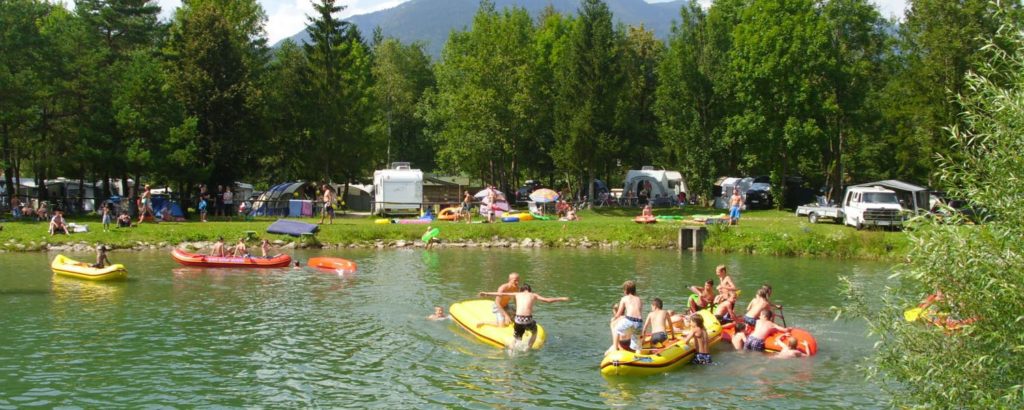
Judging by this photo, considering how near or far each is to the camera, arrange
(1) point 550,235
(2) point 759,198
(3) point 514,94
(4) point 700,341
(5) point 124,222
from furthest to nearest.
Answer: (3) point 514,94 < (2) point 759,198 < (1) point 550,235 < (5) point 124,222 < (4) point 700,341

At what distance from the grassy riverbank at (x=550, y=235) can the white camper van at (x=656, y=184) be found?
1263 cm

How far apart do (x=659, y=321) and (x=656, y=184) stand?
3870 cm

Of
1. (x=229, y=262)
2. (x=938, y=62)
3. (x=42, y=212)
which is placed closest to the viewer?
(x=229, y=262)

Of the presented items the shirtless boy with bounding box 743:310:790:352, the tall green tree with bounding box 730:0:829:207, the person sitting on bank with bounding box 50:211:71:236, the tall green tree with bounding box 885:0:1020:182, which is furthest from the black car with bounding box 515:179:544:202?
the shirtless boy with bounding box 743:310:790:352

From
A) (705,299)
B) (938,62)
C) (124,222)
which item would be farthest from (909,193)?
(124,222)

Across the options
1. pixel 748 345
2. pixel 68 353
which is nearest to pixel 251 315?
pixel 68 353

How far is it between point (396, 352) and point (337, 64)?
1500 inches

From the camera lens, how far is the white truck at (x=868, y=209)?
116ft

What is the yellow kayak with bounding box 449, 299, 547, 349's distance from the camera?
55.7ft

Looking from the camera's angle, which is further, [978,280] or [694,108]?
[694,108]

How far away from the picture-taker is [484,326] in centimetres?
1775

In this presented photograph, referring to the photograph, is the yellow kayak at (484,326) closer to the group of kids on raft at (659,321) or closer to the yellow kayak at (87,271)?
the group of kids on raft at (659,321)

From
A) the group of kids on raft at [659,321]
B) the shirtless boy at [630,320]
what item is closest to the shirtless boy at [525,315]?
the group of kids on raft at [659,321]

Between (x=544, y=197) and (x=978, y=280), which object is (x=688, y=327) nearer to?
(x=978, y=280)
